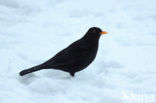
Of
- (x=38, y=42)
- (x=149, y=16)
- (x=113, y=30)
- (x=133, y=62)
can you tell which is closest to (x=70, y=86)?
(x=133, y=62)

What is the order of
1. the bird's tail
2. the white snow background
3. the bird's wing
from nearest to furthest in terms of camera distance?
1. the white snow background
2. the bird's tail
3. the bird's wing

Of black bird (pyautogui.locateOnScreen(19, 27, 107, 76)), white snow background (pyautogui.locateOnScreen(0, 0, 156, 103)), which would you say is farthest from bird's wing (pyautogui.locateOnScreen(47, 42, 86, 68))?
white snow background (pyautogui.locateOnScreen(0, 0, 156, 103))

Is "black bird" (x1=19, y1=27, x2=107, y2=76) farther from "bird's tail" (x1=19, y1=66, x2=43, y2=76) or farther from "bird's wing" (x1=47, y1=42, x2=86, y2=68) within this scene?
"bird's tail" (x1=19, y1=66, x2=43, y2=76)

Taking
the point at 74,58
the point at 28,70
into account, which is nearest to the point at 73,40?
the point at 74,58

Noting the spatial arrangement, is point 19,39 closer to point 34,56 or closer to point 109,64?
point 34,56

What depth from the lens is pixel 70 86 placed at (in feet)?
19.1

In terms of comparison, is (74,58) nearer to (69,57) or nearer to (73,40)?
(69,57)

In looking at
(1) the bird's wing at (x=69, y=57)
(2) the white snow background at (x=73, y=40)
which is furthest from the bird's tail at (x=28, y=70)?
(1) the bird's wing at (x=69, y=57)

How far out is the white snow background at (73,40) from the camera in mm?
5500

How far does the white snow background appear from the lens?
5500 millimetres

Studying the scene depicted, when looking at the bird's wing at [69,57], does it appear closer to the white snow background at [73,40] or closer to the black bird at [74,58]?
the black bird at [74,58]

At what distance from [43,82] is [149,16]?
4.13 meters

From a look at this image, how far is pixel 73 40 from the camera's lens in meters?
8.09

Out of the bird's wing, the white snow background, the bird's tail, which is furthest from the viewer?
the bird's wing
